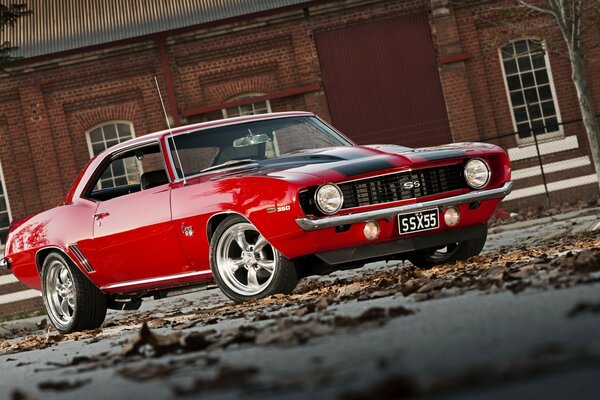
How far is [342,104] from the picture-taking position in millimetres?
26016

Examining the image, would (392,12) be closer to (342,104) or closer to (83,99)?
(342,104)

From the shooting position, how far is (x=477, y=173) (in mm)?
9312

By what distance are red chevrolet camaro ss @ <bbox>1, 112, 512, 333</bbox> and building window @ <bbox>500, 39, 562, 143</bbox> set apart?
16.4 meters

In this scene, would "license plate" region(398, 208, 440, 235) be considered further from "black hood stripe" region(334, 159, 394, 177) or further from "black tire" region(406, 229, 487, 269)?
"black tire" region(406, 229, 487, 269)

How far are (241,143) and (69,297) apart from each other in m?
2.10

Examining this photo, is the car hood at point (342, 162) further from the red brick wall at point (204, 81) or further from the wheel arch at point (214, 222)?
the red brick wall at point (204, 81)

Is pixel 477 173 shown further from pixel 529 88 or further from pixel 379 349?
pixel 529 88

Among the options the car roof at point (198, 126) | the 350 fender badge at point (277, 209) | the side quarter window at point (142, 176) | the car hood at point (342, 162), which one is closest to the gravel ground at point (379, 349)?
the 350 fender badge at point (277, 209)

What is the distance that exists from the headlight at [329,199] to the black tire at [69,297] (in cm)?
263

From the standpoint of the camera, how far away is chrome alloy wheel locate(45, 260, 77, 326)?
10.3 meters

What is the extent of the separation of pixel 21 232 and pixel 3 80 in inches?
635

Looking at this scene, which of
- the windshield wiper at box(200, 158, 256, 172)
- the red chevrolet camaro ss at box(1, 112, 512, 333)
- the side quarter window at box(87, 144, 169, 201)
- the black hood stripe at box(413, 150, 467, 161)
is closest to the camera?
the red chevrolet camaro ss at box(1, 112, 512, 333)

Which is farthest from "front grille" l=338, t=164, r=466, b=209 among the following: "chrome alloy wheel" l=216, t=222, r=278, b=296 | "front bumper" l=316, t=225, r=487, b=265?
"chrome alloy wheel" l=216, t=222, r=278, b=296

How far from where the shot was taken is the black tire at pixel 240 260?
8750 mm
